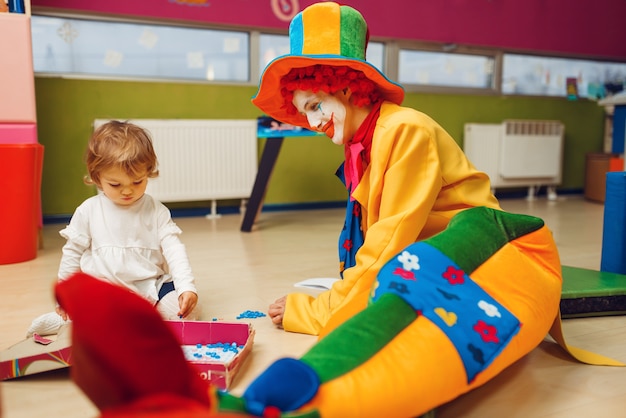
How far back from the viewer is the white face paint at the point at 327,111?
136 centimetres

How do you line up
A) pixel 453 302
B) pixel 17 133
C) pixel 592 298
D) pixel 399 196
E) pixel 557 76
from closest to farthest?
pixel 453 302 < pixel 399 196 < pixel 592 298 < pixel 17 133 < pixel 557 76

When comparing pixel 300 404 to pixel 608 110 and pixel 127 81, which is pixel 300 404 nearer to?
pixel 127 81

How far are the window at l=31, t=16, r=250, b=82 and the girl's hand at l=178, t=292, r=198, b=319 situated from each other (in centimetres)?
233

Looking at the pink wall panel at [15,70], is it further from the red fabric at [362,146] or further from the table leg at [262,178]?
the red fabric at [362,146]

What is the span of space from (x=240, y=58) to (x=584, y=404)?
3047 millimetres

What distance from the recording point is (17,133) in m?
2.29

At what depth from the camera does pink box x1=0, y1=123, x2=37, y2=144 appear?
89.4 inches

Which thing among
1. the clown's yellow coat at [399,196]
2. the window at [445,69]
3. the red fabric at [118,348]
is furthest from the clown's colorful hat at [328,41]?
the window at [445,69]

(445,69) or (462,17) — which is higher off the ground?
(462,17)

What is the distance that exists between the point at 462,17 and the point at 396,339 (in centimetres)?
371

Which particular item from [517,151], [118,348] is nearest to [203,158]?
[517,151]

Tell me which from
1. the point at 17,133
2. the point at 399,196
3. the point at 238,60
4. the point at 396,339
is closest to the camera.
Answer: the point at 396,339

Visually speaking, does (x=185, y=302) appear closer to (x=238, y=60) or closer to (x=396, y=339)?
(x=396, y=339)

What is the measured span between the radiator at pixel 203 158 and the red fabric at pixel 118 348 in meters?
2.74
